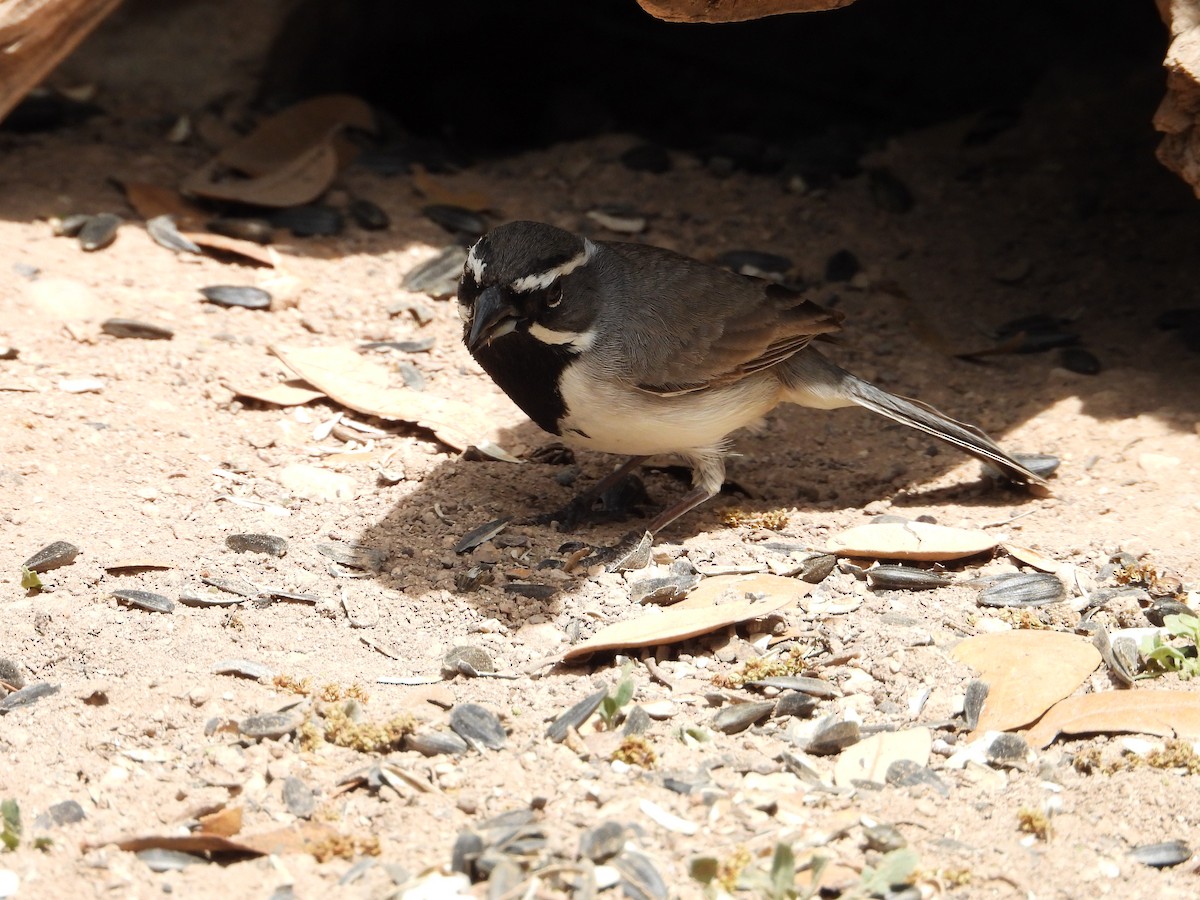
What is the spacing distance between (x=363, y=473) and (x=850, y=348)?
306 cm

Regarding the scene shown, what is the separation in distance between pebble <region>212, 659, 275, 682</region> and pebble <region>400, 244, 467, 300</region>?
345 cm

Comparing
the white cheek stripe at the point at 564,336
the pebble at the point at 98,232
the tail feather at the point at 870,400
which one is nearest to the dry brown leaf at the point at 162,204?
the pebble at the point at 98,232

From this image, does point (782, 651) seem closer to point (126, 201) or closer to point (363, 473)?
point (363, 473)

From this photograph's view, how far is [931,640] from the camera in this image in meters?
4.80

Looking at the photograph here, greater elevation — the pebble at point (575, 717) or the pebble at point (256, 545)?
the pebble at point (575, 717)

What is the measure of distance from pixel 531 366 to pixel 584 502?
2.93 feet

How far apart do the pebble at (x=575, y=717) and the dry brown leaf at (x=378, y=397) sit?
2.26 meters

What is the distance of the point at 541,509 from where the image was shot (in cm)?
607

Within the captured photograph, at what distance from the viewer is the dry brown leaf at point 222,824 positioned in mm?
3631

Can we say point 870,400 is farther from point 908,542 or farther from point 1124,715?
point 1124,715

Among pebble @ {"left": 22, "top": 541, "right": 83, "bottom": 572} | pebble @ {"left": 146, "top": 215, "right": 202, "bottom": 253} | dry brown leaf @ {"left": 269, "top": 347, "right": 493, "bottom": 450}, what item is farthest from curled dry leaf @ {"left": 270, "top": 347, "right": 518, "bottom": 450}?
pebble @ {"left": 22, "top": 541, "right": 83, "bottom": 572}

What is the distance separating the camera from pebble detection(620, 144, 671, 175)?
8.91m

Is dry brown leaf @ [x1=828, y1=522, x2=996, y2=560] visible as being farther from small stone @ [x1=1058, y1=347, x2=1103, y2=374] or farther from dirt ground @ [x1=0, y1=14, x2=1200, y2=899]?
small stone @ [x1=1058, y1=347, x2=1103, y2=374]

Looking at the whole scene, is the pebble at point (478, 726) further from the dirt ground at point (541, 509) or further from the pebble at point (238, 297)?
the pebble at point (238, 297)
